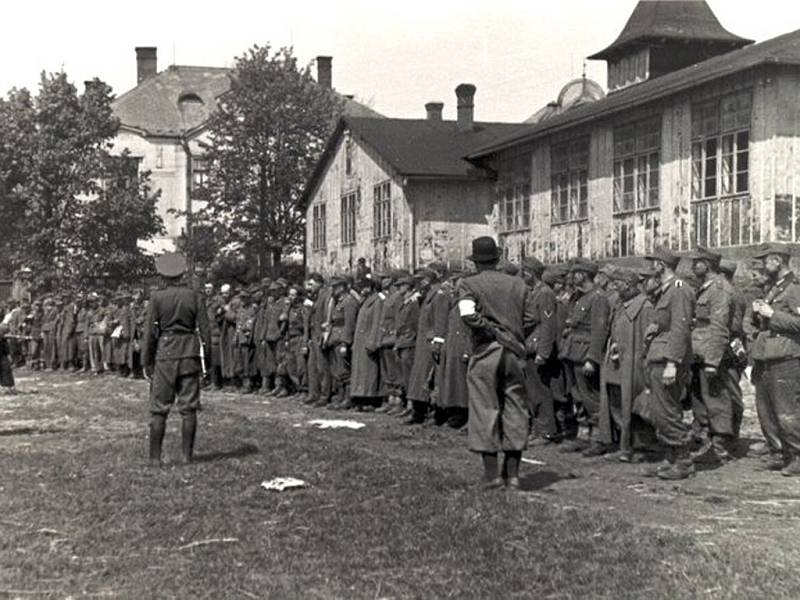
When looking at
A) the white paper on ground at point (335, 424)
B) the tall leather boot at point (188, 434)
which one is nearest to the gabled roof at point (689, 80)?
the white paper on ground at point (335, 424)

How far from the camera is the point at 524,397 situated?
9023 millimetres

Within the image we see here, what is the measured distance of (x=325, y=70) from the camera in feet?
184

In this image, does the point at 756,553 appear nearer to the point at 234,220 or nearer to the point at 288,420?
the point at 288,420

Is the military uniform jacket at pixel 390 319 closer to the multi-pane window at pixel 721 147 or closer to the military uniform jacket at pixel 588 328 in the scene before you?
the military uniform jacket at pixel 588 328

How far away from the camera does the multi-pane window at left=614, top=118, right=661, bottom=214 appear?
73.0 feet

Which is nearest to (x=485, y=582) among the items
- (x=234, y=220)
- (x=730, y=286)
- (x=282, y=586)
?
(x=282, y=586)

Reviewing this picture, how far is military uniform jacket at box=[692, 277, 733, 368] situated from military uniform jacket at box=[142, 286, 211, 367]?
185 inches

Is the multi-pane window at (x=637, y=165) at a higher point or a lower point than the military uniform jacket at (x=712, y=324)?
higher

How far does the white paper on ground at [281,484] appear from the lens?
29.2 ft

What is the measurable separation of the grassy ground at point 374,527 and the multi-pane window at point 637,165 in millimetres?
12184

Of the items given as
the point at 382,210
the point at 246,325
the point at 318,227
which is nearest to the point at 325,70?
the point at 318,227

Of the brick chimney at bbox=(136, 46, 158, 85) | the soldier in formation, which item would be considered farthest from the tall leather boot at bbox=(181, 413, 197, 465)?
the brick chimney at bbox=(136, 46, 158, 85)

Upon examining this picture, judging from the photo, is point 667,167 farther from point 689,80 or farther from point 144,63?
point 144,63

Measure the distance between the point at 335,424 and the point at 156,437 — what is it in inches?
156
